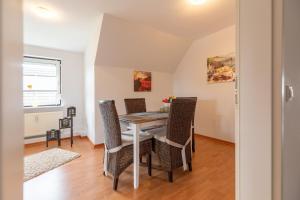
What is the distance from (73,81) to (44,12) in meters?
1.98

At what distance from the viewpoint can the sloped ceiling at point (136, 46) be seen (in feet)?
10.0

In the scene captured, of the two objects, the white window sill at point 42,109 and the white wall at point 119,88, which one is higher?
the white wall at point 119,88

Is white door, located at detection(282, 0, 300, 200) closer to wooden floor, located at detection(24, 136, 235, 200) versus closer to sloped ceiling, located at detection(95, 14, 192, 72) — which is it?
wooden floor, located at detection(24, 136, 235, 200)

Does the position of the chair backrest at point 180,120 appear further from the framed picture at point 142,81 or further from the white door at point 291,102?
the framed picture at point 142,81

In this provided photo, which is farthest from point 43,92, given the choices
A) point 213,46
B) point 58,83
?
point 213,46

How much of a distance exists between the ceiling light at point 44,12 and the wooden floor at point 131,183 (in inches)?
92.1

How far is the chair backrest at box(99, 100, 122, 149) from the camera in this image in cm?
190

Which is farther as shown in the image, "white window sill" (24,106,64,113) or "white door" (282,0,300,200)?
"white window sill" (24,106,64,113)

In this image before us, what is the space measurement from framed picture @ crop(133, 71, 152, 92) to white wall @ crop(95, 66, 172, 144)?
0.10 m

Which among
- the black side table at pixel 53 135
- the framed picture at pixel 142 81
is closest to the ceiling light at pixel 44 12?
the framed picture at pixel 142 81

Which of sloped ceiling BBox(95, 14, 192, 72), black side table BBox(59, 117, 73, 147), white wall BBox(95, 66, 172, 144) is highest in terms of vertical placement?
sloped ceiling BBox(95, 14, 192, 72)

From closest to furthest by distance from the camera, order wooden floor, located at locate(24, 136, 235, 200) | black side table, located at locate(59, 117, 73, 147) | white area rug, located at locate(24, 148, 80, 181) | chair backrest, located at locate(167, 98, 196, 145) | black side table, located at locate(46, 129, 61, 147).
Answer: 1. wooden floor, located at locate(24, 136, 235, 200)
2. chair backrest, located at locate(167, 98, 196, 145)
3. white area rug, located at locate(24, 148, 80, 181)
4. black side table, located at locate(46, 129, 61, 147)
5. black side table, located at locate(59, 117, 73, 147)

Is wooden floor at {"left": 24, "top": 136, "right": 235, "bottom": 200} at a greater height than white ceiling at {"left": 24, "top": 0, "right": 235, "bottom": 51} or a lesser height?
lesser

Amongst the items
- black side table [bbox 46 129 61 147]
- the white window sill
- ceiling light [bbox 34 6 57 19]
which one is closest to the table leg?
ceiling light [bbox 34 6 57 19]
